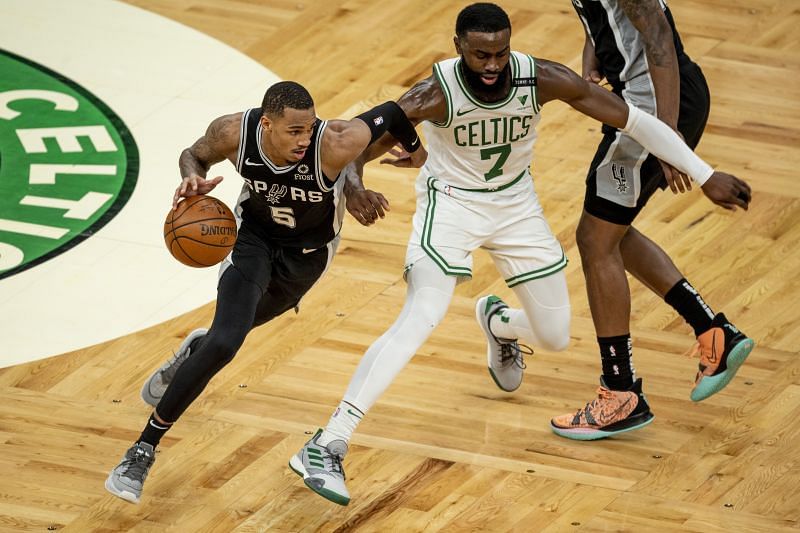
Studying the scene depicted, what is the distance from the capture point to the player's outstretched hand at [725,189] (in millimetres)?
5703

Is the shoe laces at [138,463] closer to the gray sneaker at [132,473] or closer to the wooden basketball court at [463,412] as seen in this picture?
the gray sneaker at [132,473]

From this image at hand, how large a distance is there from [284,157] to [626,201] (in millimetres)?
1407

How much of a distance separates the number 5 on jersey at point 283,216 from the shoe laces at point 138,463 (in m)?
0.98

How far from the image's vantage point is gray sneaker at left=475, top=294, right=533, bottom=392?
634 cm

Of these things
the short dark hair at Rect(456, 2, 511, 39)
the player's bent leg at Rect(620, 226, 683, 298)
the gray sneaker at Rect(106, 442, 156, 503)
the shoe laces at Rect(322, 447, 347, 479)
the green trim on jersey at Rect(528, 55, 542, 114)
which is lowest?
the gray sneaker at Rect(106, 442, 156, 503)

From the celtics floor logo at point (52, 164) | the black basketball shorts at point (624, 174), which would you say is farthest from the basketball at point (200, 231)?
the celtics floor logo at point (52, 164)

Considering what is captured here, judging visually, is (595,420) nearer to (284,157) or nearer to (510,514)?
(510,514)

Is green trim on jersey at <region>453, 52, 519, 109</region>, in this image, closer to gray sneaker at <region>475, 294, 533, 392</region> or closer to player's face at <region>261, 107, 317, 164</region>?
player's face at <region>261, 107, 317, 164</region>

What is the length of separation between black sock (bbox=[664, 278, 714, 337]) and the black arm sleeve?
4.41ft

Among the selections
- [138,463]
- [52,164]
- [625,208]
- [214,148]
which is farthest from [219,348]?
[52,164]

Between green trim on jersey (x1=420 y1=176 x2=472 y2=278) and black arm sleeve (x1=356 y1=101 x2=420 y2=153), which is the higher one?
black arm sleeve (x1=356 y1=101 x2=420 y2=153)

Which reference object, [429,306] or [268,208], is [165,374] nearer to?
[268,208]

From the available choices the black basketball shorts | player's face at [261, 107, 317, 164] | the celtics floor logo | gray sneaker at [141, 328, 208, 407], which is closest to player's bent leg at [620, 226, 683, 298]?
the black basketball shorts

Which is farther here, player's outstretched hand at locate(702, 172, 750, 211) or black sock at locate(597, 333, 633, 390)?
black sock at locate(597, 333, 633, 390)
